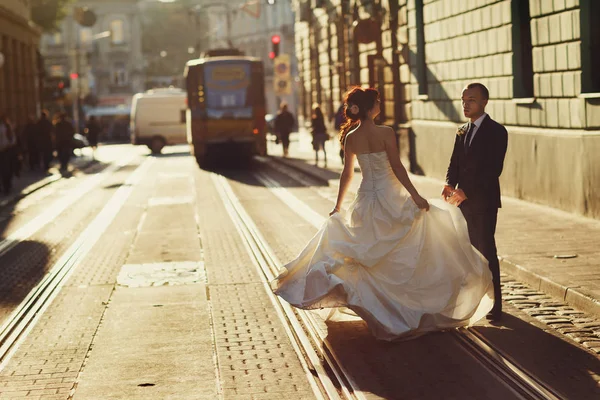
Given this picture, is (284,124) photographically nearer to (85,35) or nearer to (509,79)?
(509,79)

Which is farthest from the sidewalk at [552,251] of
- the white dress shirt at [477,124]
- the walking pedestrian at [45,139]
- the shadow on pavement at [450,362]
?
the walking pedestrian at [45,139]

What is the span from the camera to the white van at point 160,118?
51.6m

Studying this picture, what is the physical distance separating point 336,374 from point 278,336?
1.37m

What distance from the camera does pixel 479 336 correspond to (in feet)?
27.0

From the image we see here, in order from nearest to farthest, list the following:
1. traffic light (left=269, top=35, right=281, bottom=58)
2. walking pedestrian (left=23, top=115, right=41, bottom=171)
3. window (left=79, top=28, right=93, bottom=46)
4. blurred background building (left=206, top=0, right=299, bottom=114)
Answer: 1. walking pedestrian (left=23, top=115, right=41, bottom=171)
2. traffic light (left=269, top=35, right=281, bottom=58)
3. blurred background building (left=206, top=0, right=299, bottom=114)
4. window (left=79, top=28, right=93, bottom=46)

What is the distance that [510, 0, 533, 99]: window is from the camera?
707 inches

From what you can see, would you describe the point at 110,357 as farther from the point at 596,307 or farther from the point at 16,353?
the point at 596,307

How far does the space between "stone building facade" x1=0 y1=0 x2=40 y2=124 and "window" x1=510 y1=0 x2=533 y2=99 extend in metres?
25.1

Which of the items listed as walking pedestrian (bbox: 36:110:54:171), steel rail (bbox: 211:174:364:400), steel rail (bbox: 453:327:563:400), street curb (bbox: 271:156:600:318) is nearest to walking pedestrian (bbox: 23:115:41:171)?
walking pedestrian (bbox: 36:110:54:171)

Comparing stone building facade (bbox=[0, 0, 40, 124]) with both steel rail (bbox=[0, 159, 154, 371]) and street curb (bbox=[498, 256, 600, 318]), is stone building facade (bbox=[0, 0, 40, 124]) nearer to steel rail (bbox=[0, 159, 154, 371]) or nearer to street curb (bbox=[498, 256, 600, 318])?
steel rail (bbox=[0, 159, 154, 371])

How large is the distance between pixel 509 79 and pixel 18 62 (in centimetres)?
3112

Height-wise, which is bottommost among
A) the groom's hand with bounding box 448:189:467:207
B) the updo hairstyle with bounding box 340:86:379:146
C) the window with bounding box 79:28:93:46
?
the groom's hand with bounding box 448:189:467:207

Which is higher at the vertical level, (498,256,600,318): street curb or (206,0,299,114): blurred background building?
(206,0,299,114): blurred background building

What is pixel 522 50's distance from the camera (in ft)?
59.5
